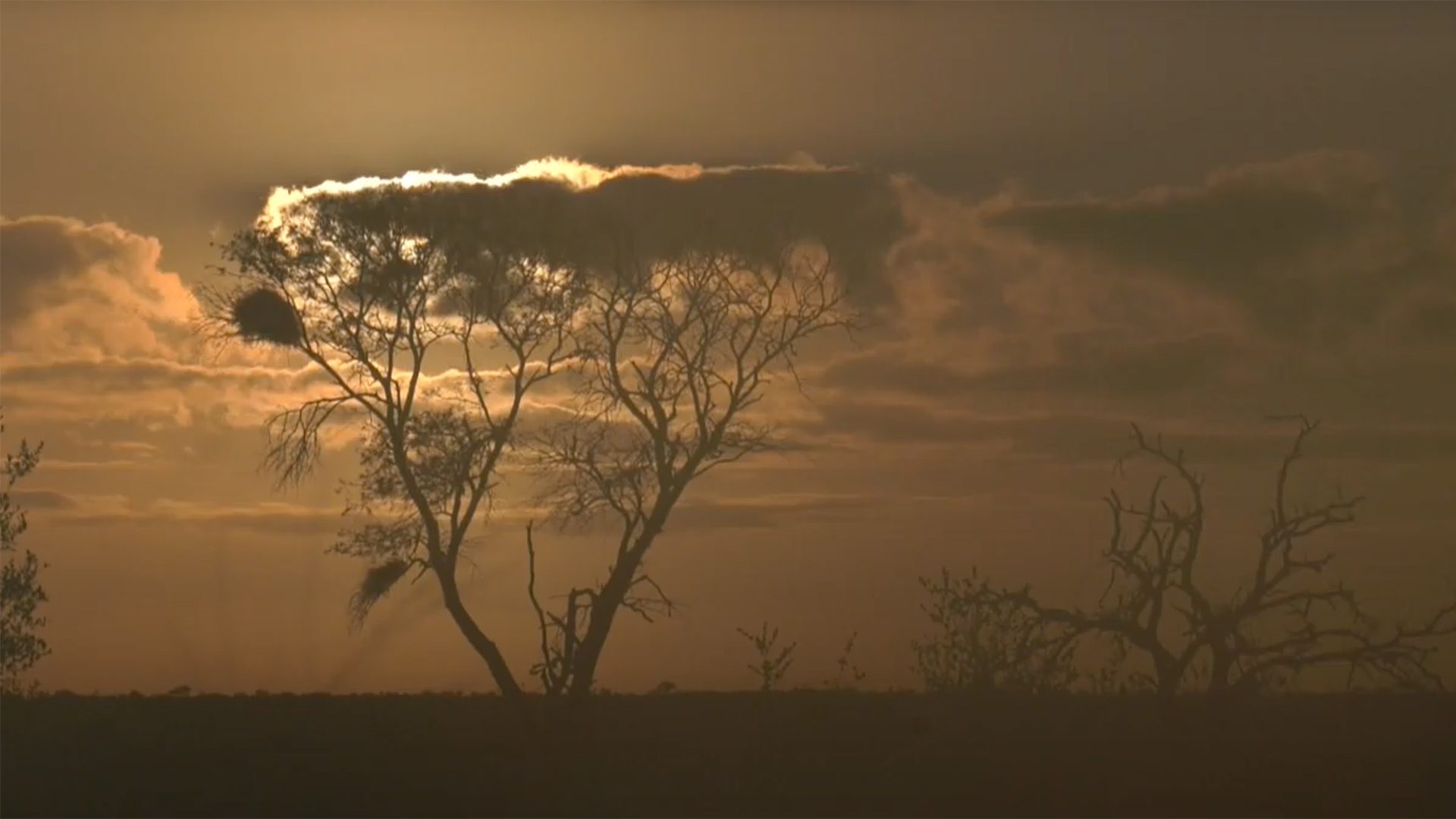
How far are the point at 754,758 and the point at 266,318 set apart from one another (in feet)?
41.3

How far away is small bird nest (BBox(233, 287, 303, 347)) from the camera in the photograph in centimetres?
3200

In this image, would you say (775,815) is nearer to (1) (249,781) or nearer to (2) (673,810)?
(2) (673,810)

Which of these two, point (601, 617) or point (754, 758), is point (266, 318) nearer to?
point (601, 617)

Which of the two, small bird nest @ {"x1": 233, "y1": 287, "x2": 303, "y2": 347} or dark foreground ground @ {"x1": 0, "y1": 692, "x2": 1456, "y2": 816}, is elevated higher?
small bird nest @ {"x1": 233, "y1": 287, "x2": 303, "y2": 347}

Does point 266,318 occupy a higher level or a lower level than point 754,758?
higher

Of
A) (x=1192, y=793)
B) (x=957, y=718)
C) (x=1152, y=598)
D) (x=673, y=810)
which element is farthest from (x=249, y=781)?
(x=1152, y=598)

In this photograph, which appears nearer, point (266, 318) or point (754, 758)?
point (754, 758)

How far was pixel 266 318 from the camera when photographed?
32031mm

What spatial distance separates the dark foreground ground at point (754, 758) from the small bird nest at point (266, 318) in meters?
6.90

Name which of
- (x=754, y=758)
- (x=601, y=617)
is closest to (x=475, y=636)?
(x=601, y=617)

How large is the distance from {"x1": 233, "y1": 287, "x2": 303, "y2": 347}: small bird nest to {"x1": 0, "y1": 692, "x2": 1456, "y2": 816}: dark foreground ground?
6.90 meters

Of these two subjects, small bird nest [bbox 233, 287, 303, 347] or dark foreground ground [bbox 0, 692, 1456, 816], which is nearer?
dark foreground ground [bbox 0, 692, 1456, 816]

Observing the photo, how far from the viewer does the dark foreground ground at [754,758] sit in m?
21.7

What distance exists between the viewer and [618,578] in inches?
1260
